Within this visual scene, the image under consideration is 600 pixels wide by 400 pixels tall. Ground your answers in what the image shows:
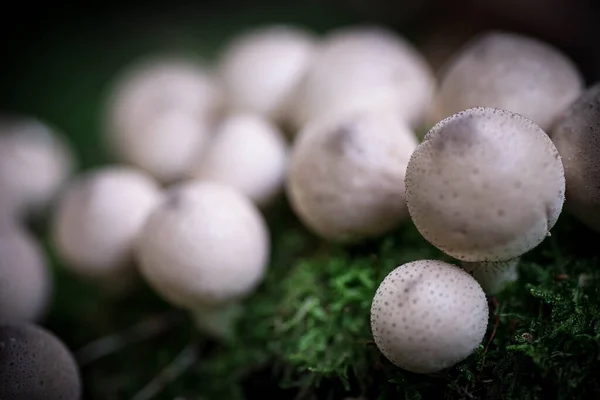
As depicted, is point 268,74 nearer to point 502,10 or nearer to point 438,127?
point 438,127

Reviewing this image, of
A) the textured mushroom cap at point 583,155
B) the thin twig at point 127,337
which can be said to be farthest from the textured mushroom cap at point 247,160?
the textured mushroom cap at point 583,155

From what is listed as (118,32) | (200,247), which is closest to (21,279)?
(200,247)

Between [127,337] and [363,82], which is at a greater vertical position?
[363,82]

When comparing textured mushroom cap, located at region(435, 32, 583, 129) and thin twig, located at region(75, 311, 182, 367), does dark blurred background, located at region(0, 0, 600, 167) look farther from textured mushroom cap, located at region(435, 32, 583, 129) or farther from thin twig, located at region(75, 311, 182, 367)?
thin twig, located at region(75, 311, 182, 367)

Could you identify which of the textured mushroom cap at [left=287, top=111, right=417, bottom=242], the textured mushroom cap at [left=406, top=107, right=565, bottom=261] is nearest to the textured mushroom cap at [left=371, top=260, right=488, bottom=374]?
the textured mushroom cap at [left=406, top=107, right=565, bottom=261]

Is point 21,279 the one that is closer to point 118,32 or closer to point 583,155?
point 583,155

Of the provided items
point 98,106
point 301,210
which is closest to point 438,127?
point 301,210

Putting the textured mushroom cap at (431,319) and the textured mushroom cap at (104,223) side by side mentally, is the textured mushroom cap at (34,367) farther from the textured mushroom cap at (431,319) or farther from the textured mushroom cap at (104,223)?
the textured mushroom cap at (431,319)
